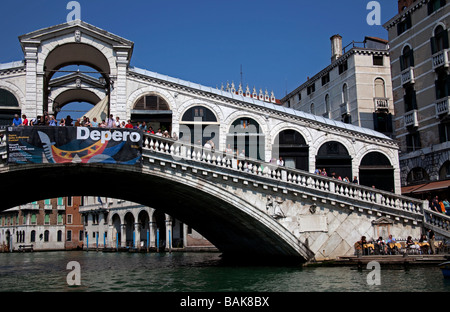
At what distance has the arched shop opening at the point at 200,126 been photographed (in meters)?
24.6

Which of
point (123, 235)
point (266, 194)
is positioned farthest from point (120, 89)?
point (123, 235)

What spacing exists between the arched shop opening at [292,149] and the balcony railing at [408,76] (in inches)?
406

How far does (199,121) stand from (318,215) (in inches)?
296

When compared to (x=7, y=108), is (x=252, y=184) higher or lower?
lower

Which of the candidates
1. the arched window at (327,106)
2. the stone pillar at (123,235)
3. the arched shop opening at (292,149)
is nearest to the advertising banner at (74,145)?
the arched shop opening at (292,149)

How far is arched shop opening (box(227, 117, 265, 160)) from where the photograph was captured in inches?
985

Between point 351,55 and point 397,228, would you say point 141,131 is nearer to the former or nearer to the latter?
point 397,228

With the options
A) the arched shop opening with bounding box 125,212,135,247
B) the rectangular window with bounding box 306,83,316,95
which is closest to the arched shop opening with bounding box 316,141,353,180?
the rectangular window with bounding box 306,83,316,95

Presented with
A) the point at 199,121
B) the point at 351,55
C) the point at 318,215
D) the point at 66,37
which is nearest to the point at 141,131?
the point at 199,121

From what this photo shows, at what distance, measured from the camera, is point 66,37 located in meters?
23.3

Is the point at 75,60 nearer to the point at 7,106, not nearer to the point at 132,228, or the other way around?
the point at 7,106

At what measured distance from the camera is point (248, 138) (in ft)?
82.7

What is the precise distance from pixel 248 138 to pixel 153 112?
193 inches
